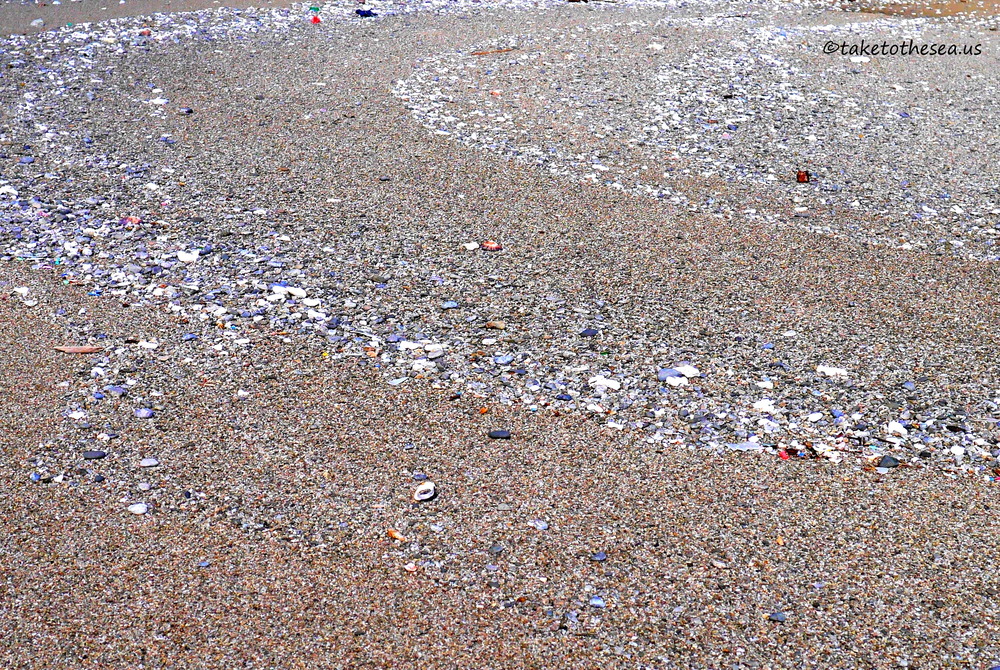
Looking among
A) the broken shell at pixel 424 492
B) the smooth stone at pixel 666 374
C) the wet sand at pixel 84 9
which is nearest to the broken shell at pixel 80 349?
the broken shell at pixel 424 492

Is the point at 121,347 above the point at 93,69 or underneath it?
underneath

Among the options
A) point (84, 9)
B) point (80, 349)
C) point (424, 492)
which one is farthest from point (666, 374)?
point (84, 9)

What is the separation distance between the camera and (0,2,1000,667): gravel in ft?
9.00

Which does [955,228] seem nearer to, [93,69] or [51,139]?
[51,139]

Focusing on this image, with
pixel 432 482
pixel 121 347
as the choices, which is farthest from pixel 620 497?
pixel 121 347

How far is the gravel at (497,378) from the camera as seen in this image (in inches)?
108

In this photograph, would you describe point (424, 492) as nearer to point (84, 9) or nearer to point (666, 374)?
point (666, 374)

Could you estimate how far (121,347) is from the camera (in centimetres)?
409

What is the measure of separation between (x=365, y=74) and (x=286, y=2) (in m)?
3.51

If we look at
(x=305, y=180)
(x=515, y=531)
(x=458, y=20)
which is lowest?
(x=515, y=531)

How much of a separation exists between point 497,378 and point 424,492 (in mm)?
829

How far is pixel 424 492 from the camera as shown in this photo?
322 cm

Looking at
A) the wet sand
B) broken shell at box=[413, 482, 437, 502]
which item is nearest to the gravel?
broken shell at box=[413, 482, 437, 502]

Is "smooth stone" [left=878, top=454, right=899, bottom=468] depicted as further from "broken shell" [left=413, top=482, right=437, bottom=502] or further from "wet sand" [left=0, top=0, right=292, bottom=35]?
"wet sand" [left=0, top=0, right=292, bottom=35]
